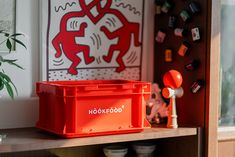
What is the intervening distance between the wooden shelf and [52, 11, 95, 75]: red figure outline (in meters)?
0.38

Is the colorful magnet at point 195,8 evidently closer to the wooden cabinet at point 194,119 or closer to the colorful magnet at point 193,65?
the wooden cabinet at point 194,119

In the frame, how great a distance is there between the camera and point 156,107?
7.30 feet

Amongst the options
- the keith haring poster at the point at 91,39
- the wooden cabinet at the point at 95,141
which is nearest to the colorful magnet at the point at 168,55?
the keith haring poster at the point at 91,39

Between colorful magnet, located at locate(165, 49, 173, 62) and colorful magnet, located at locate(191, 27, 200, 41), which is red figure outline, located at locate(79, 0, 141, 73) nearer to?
colorful magnet, located at locate(165, 49, 173, 62)

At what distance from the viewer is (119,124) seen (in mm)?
1928

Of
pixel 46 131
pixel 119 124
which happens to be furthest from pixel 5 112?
pixel 119 124

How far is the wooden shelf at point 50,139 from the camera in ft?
5.58

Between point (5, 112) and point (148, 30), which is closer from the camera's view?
point (5, 112)

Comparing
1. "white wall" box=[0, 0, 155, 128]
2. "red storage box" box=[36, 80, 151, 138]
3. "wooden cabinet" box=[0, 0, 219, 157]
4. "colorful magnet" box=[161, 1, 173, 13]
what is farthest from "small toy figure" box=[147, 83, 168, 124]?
"white wall" box=[0, 0, 155, 128]

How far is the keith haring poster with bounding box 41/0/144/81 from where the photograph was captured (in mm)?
2121

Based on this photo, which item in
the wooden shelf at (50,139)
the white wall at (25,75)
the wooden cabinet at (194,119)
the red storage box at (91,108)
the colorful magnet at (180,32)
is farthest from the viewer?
the colorful magnet at (180,32)

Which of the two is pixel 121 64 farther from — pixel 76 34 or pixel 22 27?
pixel 22 27

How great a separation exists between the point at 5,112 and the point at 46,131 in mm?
238

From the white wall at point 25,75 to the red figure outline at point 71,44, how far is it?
101 mm
